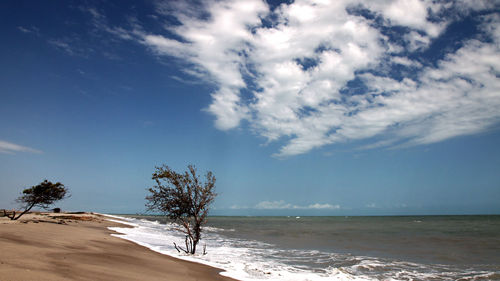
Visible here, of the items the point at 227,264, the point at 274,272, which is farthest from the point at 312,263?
the point at 227,264

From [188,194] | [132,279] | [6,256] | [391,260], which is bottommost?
[391,260]

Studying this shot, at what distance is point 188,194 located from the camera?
18109 millimetres

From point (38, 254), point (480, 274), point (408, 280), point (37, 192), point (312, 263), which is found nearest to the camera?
point (38, 254)

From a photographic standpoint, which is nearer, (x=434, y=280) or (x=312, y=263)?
(x=434, y=280)

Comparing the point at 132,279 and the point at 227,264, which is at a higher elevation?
the point at 132,279

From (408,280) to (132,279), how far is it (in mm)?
12442

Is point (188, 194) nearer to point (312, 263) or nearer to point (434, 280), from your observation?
point (312, 263)

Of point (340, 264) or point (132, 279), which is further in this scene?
point (340, 264)

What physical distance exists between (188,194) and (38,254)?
9493mm

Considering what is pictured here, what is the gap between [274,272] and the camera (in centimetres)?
1322

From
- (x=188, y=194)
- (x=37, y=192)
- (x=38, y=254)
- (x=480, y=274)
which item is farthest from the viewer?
(x=37, y=192)

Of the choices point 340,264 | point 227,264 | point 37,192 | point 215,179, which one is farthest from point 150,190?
point 37,192

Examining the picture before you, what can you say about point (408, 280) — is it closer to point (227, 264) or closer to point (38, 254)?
point (227, 264)

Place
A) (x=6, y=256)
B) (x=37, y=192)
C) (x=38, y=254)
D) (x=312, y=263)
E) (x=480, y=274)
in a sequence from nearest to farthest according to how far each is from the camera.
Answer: (x=6, y=256) < (x=38, y=254) < (x=480, y=274) < (x=312, y=263) < (x=37, y=192)
